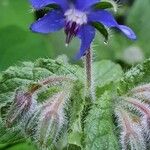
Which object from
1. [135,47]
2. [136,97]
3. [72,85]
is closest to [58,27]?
[72,85]

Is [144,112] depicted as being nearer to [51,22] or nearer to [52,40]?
[51,22]

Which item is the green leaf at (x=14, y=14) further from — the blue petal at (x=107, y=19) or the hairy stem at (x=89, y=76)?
the blue petal at (x=107, y=19)

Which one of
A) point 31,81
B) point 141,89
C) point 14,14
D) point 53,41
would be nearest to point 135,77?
point 141,89

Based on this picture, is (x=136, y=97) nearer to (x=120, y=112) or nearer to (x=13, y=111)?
(x=120, y=112)

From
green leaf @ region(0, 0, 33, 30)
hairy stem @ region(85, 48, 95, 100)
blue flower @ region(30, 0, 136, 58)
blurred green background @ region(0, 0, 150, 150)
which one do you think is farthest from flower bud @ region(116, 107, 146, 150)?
green leaf @ region(0, 0, 33, 30)

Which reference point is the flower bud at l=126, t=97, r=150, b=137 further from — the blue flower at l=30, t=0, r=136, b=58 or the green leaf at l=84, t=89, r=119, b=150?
the blue flower at l=30, t=0, r=136, b=58
